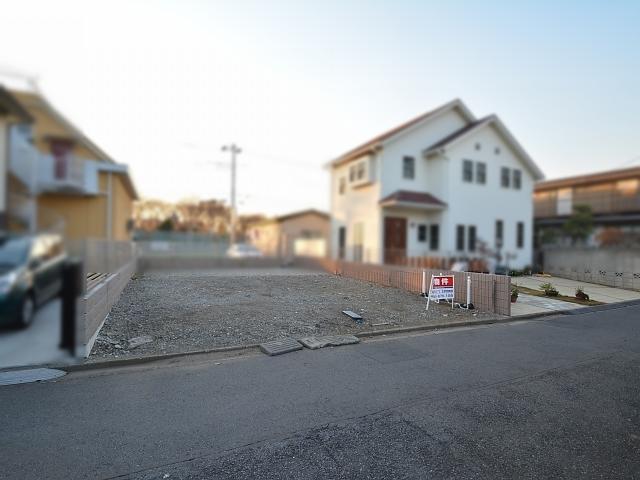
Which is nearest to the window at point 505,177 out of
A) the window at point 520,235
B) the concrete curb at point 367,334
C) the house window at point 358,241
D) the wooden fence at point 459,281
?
the window at point 520,235

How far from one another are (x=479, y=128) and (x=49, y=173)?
24.1 metres

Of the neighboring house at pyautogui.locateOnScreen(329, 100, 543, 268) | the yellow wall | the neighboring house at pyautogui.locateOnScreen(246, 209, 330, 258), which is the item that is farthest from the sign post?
the neighboring house at pyautogui.locateOnScreen(246, 209, 330, 258)

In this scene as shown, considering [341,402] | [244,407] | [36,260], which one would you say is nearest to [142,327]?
[244,407]

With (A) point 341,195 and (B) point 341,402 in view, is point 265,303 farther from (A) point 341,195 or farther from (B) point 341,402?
(A) point 341,195

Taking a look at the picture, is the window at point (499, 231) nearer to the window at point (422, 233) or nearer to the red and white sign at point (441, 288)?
the window at point (422, 233)

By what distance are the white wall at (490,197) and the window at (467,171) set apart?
0.23 meters

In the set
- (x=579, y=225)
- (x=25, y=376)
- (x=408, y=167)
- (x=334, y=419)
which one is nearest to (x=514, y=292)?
(x=334, y=419)

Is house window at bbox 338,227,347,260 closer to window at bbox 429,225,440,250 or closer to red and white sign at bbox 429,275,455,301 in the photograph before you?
window at bbox 429,225,440,250

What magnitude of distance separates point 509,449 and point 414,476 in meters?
1.07

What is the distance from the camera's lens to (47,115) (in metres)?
0.79

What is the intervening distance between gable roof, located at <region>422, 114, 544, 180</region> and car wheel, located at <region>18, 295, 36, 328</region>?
21967 millimetres

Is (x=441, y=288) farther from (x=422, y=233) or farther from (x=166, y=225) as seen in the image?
(x=422, y=233)

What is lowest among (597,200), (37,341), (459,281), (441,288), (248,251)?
(441,288)

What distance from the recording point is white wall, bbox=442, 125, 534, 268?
71.2 ft
